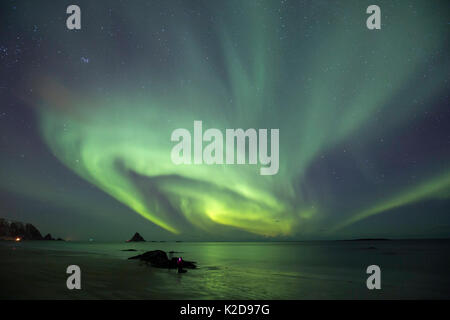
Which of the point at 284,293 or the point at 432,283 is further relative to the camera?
the point at 432,283

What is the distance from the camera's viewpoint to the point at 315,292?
72.2 feet

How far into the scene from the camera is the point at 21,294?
58.0 ft
